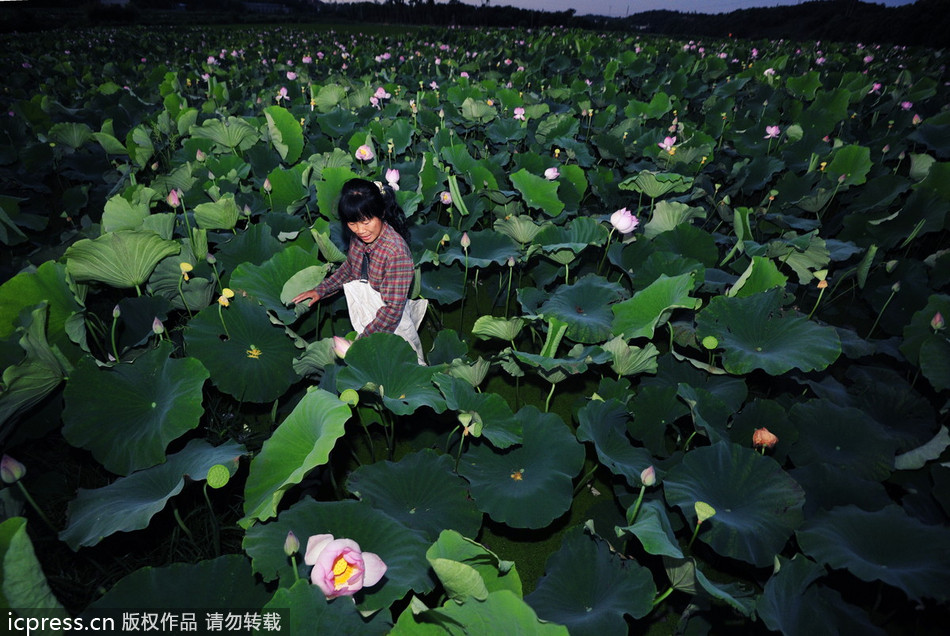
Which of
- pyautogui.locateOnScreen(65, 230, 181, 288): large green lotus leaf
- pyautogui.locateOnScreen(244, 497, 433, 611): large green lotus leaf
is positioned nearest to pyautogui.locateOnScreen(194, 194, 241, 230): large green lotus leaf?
pyautogui.locateOnScreen(65, 230, 181, 288): large green lotus leaf

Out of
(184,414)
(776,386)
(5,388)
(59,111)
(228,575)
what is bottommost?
(776,386)

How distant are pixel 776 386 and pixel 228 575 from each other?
2217 millimetres

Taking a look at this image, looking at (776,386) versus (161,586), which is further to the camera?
(776,386)

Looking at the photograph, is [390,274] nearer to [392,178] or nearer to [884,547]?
[392,178]

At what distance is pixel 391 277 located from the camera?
198cm

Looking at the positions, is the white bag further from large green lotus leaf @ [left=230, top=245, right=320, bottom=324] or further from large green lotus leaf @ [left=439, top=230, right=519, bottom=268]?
large green lotus leaf @ [left=439, top=230, right=519, bottom=268]

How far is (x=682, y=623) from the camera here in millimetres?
1295

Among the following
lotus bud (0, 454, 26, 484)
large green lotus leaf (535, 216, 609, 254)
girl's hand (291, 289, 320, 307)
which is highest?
large green lotus leaf (535, 216, 609, 254)

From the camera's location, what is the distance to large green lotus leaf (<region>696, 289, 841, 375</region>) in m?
1.71

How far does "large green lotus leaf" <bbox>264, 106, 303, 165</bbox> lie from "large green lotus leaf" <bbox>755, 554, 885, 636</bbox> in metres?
3.49

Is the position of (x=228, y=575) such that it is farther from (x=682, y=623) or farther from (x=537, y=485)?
(x=682, y=623)

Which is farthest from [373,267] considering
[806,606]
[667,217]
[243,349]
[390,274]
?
[806,606]

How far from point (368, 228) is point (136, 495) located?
1178mm

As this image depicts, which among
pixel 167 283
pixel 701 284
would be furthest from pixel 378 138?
pixel 701 284
